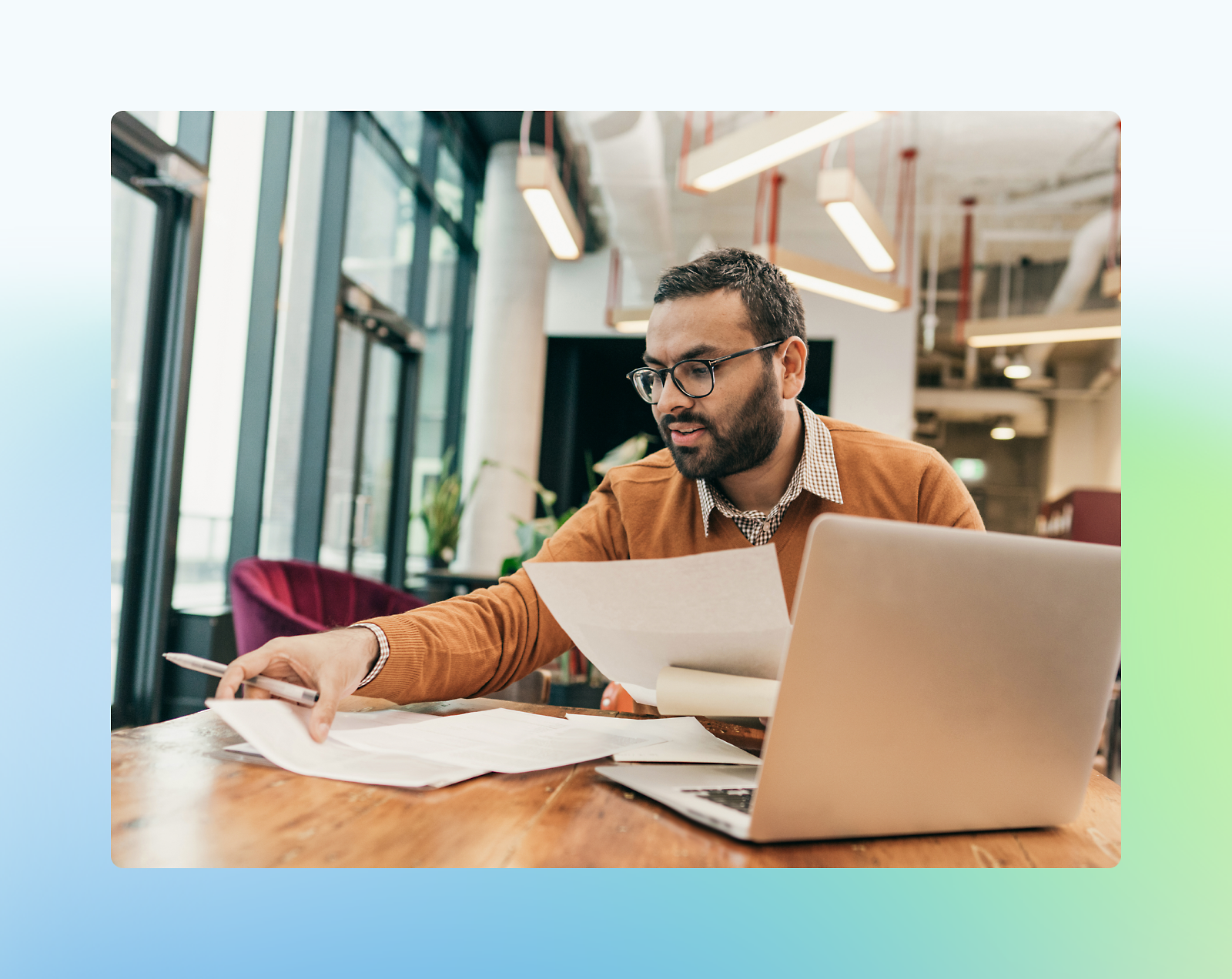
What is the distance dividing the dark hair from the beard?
96mm

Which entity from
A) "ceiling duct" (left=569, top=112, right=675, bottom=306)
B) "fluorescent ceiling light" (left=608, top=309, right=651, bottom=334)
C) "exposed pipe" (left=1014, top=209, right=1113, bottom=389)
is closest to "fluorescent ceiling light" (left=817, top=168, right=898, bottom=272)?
"ceiling duct" (left=569, top=112, right=675, bottom=306)

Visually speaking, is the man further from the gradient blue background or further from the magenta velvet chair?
the magenta velvet chair

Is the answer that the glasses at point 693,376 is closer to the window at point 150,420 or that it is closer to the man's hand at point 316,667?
the man's hand at point 316,667

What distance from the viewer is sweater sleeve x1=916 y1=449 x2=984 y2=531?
1.28 metres

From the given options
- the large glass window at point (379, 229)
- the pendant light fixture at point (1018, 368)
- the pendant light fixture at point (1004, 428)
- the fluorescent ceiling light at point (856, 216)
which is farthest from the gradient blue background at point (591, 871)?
the pendant light fixture at point (1004, 428)

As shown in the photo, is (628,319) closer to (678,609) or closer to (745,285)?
(745,285)

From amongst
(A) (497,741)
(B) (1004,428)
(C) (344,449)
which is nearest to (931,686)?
(A) (497,741)

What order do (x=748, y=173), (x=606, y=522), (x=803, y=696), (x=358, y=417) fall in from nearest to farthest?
(x=803, y=696) → (x=606, y=522) → (x=748, y=173) → (x=358, y=417)

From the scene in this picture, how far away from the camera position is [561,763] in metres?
0.74

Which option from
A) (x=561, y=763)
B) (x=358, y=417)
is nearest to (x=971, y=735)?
(x=561, y=763)

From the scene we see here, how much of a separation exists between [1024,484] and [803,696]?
43.4ft
